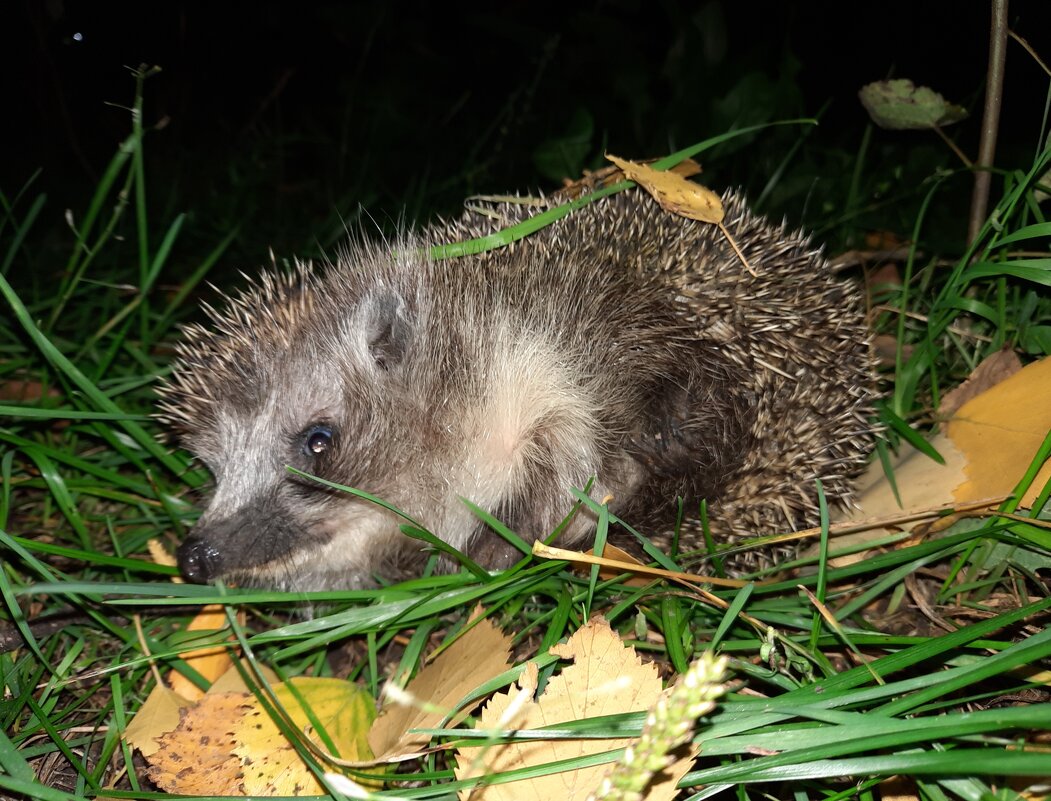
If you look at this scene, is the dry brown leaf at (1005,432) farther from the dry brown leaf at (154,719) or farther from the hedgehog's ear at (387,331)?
the dry brown leaf at (154,719)

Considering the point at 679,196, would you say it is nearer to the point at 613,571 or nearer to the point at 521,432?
the point at 521,432

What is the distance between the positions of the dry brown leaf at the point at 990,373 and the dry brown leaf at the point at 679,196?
89cm

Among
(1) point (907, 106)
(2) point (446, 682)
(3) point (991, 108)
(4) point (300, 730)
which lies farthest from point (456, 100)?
(4) point (300, 730)

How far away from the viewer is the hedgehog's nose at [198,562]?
2527 mm

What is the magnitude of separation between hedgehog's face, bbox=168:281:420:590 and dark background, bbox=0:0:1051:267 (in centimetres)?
100

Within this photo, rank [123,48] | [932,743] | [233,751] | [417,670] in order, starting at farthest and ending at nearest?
[123,48] < [417,670] < [233,751] < [932,743]

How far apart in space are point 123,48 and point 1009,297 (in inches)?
160

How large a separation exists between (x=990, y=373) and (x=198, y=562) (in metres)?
2.37

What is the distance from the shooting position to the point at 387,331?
2979 millimetres

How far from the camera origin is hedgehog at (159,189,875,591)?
259 centimetres

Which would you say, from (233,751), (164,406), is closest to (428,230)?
(164,406)

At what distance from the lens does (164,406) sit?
302cm

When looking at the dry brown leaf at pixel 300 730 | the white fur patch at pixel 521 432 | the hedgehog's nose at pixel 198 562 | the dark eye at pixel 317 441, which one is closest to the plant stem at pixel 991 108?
the white fur patch at pixel 521 432

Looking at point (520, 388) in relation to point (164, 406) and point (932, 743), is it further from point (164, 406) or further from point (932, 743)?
point (932, 743)
